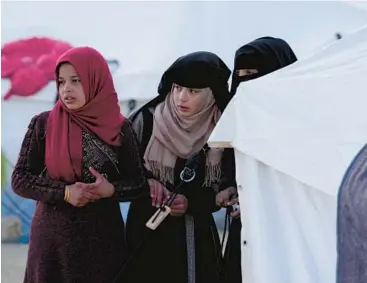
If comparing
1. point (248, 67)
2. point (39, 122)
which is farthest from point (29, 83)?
point (39, 122)

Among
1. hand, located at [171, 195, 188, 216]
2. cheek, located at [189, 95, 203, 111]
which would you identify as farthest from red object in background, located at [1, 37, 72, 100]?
hand, located at [171, 195, 188, 216]

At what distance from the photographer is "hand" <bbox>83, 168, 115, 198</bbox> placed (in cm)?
236

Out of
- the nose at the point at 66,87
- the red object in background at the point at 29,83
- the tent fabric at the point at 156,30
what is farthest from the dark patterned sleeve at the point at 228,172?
the red object in background at the point at 29,83

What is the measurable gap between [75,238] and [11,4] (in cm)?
502

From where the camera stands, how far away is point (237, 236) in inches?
105

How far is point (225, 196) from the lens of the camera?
8.49ft

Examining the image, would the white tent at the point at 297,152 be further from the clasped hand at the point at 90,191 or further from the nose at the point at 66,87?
the nose at the point at 66,87

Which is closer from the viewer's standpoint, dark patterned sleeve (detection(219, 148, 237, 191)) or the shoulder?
the shoulder

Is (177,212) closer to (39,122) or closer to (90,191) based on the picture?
(90,191)

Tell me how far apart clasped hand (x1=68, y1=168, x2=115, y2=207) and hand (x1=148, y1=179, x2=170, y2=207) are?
194mm

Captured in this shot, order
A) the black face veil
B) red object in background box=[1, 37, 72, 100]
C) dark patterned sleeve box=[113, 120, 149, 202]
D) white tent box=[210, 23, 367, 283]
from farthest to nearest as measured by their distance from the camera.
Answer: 1. red object in background box=[1, 37, 72, 100]
2. the black face veil
3. dark patterned sleeve box=[113, 120, 149, 202]
4. white tent box=[210, 23, 367, 283]

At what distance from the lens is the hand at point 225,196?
8.48 feet

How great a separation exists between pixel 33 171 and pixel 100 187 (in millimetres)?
247

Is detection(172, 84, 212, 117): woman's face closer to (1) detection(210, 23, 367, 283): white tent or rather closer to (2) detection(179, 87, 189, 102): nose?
(2) detection(179, 87, 189, 102): nose
